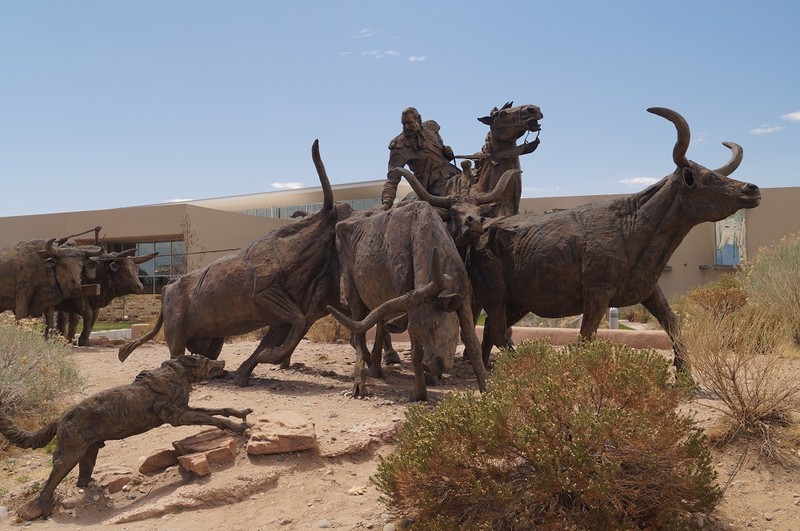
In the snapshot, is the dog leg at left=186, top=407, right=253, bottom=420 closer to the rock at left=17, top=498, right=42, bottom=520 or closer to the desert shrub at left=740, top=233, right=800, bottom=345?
the rock at left=17, top=498, right=42, bottom=520

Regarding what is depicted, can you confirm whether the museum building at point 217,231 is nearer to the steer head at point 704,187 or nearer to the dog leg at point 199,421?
the steer head at point 704,187

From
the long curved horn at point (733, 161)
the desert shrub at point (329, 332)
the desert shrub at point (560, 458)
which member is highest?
the long curved horn at point (733, 161)

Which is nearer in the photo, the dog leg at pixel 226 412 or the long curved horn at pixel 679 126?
the dog leg at pixel 226 412

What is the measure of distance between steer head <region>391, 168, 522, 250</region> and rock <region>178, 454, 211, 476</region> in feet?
12.2

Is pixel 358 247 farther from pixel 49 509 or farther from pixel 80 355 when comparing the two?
pixel 80 355

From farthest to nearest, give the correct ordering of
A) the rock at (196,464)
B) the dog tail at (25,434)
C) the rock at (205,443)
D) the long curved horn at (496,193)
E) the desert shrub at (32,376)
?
the long curved horn at (496,193), the desert shrub at (32,376), the rock at (205,443), the dog tail at (25,434), the rock at (196,464)

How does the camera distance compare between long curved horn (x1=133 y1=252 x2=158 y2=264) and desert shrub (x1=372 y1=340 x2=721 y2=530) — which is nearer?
desert shrub (x1=372 y1=340 x2=721 y2=530)

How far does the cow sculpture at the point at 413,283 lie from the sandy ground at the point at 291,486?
74cm

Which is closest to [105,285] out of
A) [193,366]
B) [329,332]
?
[329,332]

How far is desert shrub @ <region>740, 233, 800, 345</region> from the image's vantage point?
32.9ft

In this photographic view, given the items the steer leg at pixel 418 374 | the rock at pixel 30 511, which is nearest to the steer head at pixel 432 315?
the steer leg at pixel 418 374

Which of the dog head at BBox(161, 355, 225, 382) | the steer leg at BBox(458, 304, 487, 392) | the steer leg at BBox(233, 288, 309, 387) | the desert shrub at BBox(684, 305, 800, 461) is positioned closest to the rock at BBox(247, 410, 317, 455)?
the dog head at BBox(161, 355, 225, 382)

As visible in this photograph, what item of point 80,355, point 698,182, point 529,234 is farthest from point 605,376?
point 80,355

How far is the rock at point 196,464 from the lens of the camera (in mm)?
5656
